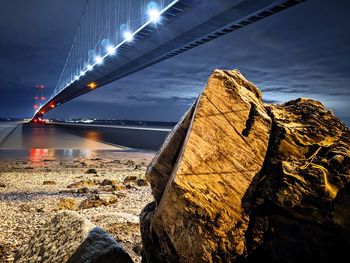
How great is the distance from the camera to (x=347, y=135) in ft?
6.56

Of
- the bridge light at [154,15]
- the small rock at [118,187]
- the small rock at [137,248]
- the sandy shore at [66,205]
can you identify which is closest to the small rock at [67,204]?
the sandy shore at [66,205]

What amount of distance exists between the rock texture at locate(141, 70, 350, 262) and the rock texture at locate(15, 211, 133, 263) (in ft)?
1.27

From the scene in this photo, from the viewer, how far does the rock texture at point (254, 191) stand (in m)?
1.68

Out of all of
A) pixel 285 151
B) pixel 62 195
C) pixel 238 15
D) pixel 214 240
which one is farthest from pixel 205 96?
pixel 238 15

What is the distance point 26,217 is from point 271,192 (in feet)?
13.9

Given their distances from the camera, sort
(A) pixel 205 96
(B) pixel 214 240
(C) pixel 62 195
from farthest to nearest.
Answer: (C) pixel 62 195, (A) pixel 205 96, (B) pixel 214 240

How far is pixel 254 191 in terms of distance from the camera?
184cm

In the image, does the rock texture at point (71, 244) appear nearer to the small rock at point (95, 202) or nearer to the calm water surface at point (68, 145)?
the small rock at point (95, 202)

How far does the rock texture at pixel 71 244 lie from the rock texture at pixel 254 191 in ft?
1.27

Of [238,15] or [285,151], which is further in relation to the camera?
[238,15]

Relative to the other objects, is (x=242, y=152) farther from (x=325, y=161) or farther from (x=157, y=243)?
(x=157, y=243)

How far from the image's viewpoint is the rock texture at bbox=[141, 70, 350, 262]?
5.50 ft

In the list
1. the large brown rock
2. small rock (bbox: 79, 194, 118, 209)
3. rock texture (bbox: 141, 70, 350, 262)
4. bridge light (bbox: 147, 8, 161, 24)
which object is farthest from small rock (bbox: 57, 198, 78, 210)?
bridge light (bbox: 147, 8, 161, 24)

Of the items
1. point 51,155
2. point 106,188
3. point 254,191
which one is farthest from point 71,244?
point 51,155
